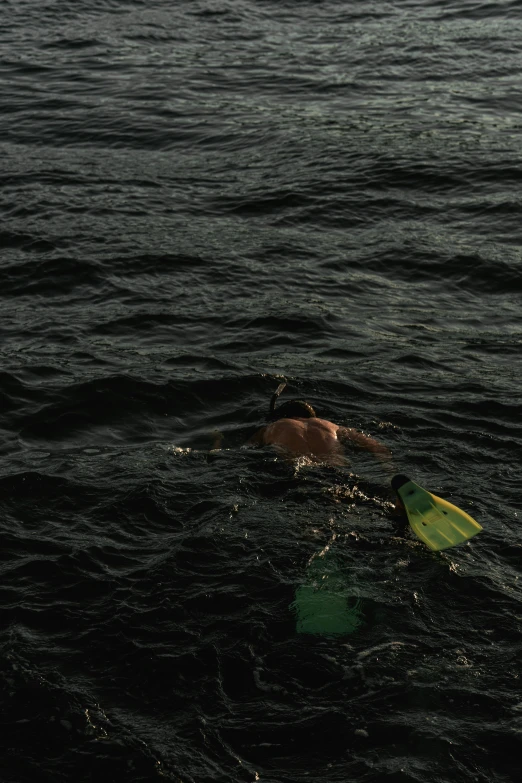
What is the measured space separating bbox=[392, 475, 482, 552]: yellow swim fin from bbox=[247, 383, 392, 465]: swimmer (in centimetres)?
114

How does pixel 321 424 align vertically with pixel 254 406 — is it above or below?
above

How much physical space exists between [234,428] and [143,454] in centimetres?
107

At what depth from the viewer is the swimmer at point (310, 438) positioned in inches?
324

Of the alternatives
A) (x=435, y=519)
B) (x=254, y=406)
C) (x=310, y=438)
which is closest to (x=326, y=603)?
(x=435, y=519)

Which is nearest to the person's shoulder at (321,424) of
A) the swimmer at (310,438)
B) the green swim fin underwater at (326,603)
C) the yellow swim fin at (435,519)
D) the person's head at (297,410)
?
the swimmer at (310,438)

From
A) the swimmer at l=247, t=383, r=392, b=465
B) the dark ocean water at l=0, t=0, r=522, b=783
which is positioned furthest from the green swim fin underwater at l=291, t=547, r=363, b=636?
the swimmer at l=247, t=383, r=392, b=465

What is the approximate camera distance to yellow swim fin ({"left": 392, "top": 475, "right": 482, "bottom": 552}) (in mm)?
6852

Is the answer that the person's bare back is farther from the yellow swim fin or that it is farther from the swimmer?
the yellow swim fin

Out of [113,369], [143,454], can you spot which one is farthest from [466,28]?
[143,454]

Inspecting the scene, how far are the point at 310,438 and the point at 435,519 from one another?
5.41 ft

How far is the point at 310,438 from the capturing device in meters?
8.29

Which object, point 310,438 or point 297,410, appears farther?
point 297,410

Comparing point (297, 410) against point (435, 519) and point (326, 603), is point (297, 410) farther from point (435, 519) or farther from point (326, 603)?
point (326, 603)

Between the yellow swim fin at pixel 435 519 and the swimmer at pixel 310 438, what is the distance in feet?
3.73
